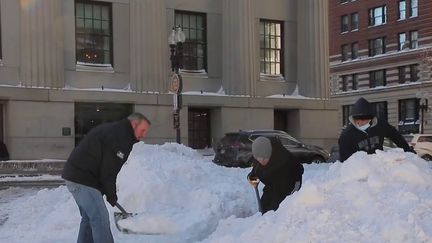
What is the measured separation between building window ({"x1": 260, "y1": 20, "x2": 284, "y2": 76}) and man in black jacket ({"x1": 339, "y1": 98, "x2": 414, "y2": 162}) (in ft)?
71.0

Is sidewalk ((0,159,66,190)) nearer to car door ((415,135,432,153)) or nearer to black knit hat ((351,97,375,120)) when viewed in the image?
black knit hat ((351,97,375,120))

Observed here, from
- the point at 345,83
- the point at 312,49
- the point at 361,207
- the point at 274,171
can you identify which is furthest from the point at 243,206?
the point at 345,83

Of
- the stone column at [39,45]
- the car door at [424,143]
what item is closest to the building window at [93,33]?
the stone column at [39,45]

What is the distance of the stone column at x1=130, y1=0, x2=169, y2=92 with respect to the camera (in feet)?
82.1

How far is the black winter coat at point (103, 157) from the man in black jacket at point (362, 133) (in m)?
2.38

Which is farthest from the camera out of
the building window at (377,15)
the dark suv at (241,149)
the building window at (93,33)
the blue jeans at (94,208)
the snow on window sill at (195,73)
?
the building window at (377,15)

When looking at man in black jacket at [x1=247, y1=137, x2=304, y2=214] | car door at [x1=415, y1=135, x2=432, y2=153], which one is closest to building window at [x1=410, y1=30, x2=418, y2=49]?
car door at [x1=415, y1=135, x2=432, y2=153]

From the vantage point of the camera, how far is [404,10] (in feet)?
199

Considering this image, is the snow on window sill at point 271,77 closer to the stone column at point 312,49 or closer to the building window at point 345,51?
the stone column at point 312,49

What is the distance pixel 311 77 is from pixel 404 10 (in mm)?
36165

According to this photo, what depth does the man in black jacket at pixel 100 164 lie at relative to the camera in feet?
19.0

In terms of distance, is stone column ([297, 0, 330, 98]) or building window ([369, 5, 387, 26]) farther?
building window ([369, 5, 387, 26])

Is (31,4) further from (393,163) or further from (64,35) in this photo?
(393,163)

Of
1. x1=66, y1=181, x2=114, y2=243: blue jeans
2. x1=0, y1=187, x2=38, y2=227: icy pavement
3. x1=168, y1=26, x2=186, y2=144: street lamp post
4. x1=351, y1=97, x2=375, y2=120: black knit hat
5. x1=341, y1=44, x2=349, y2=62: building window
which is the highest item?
x1=341, y1=44, x2=349, y2=62: building window
